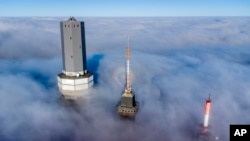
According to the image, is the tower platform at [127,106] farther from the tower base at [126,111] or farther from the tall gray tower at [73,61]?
the tall gray tower at [73,61]

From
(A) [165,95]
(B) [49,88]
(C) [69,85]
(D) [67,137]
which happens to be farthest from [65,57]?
(A) [165,95]

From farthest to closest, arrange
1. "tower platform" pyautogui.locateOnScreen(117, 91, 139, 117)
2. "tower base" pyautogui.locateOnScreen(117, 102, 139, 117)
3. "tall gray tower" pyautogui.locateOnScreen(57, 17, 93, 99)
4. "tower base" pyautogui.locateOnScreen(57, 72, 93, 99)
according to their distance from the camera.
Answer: "tower base" pyautogui.locateOnScreen(57, 72, 93, 99)
"tower base" pyautogui.locateOnScreen(117, 102, 139, 117)
"tower platform" pyautogui.locateOnScreen(117, 91, 139, 117)
"tall gray tower" pyautogui.locateOnScreen(57, 17, 93, 99)

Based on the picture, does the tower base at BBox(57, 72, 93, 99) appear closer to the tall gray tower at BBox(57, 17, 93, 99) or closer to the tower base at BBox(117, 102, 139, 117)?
the tall gray tower at BBox(57, 17, 93, 99)

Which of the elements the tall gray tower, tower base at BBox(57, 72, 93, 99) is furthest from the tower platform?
the tall gray tower

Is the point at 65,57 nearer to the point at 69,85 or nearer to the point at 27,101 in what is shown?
the point at 69,85

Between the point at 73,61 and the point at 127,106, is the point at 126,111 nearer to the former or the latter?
the point at 127,106

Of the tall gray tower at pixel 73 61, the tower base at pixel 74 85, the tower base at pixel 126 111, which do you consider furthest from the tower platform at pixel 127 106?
the tall gray tower at pixel 73 61

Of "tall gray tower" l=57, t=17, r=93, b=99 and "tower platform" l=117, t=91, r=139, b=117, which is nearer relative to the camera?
"tall gray tower" l=57, t=17, r=93, b=99

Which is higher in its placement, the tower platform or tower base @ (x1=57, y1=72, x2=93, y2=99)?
tower base @ (x1=57, y1=72, x2=93, y2=99)
